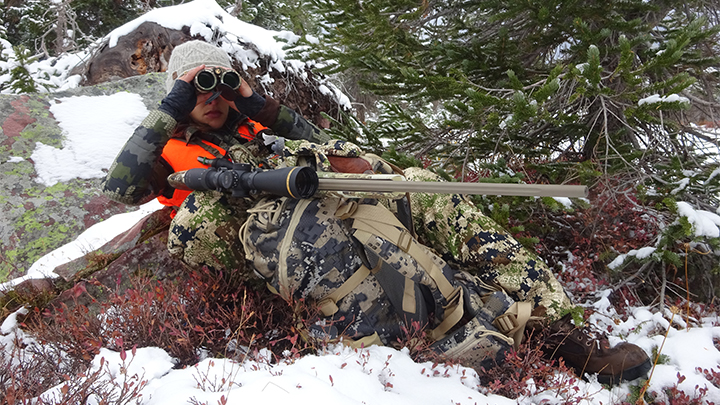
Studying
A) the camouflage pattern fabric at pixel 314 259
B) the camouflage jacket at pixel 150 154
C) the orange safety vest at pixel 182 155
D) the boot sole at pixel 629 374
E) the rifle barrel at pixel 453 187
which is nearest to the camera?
the rifle barrel at pixel 453 187

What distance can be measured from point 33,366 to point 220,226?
4.14 ft

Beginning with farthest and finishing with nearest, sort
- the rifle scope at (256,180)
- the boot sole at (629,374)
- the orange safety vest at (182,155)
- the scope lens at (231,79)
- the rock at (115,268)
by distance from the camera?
the rock at (115,268)
the orange safety vest at (182,155)
the scope lens at (231,79)
the boot sole at (629,374)
the rifle scope at (256,180)

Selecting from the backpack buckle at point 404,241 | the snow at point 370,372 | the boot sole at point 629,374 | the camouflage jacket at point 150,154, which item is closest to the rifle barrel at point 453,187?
the backpack buckle at point 404,241

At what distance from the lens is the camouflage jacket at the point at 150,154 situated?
260 cm

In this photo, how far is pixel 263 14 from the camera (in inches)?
497

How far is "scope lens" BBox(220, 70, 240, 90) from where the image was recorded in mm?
2727

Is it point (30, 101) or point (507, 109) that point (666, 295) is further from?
point (30, 101)

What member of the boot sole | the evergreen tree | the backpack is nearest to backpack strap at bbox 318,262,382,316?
the backpack

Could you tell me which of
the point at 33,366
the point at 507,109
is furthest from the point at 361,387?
the point at 507,109

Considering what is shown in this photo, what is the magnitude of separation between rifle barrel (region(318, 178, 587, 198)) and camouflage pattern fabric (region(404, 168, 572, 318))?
2.52ft

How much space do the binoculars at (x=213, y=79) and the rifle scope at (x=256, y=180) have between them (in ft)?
2.26

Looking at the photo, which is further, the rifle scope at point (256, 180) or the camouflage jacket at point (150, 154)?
the camouflage jacket at point (150, 154)

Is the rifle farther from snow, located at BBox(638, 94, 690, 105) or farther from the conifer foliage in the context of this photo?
snow, located at BBox(638, 94, 690, 105)

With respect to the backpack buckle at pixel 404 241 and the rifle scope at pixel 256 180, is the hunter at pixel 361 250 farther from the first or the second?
the rifle scope at pixel 256 180
